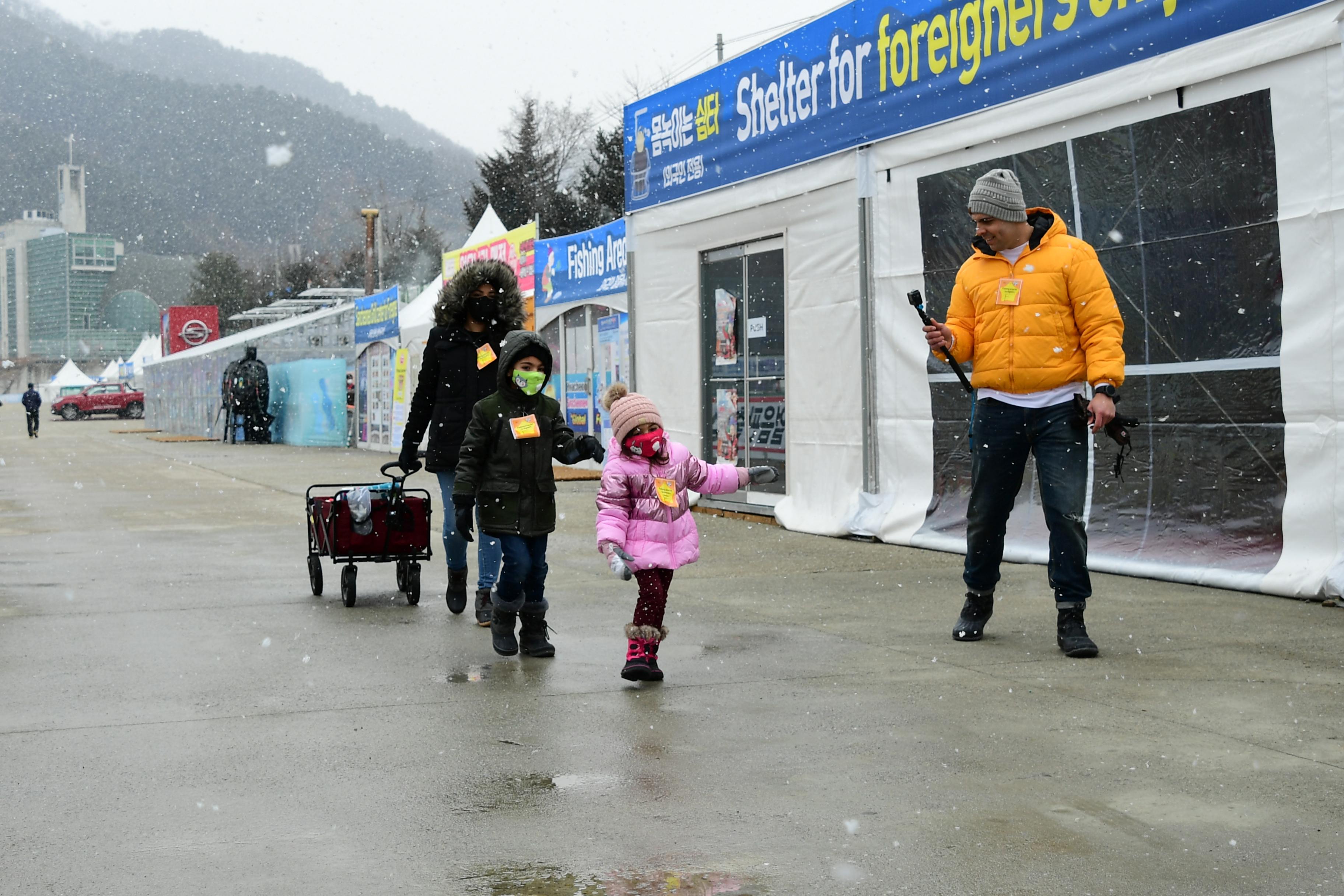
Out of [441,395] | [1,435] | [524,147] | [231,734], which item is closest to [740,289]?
[441,395]

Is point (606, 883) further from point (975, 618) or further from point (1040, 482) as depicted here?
point (1040, 482)

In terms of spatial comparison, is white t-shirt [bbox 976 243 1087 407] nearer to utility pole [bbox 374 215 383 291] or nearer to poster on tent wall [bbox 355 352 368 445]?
poster on tent wall [bbox 355 352 368 445]

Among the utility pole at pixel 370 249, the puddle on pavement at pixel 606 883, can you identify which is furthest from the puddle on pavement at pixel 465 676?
the utility pole at pixel 370 249

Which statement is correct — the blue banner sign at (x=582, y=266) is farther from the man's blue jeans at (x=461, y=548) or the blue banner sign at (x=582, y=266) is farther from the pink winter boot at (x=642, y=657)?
the pink winter boot at (x=642, y=657)

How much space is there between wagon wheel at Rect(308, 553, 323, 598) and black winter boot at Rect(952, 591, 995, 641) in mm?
3864

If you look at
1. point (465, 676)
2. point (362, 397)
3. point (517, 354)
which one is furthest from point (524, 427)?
point (362, 397)

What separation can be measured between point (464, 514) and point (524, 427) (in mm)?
555

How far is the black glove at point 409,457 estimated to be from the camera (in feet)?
25.1

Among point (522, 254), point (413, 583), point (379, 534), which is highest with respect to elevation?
point (522, 254)

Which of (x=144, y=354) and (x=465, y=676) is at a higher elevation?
(x=144, y=354)

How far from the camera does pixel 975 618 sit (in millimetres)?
6605

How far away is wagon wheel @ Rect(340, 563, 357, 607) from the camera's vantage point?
8.20 m

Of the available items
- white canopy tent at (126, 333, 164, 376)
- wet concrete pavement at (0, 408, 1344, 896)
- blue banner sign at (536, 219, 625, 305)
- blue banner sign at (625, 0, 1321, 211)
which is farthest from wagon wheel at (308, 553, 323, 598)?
white canopy tent at (126, 333, 164, 376)

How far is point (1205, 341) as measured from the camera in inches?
327
